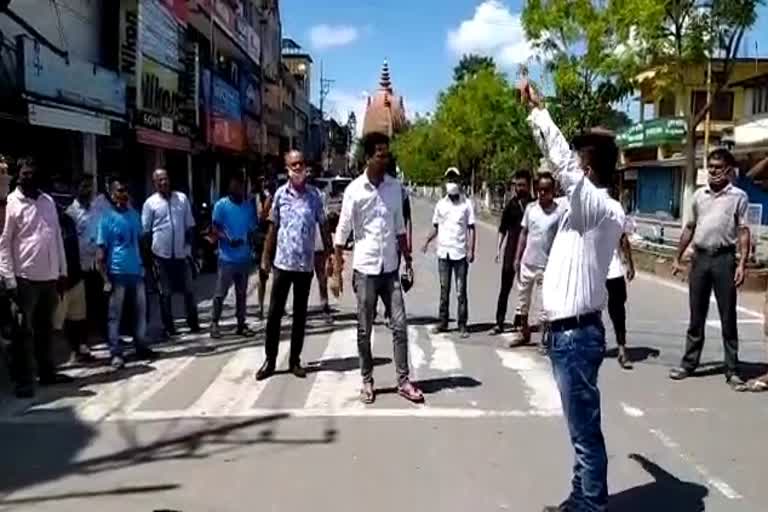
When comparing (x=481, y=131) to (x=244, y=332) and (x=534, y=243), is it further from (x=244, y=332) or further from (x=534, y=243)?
(x=534, y=243)

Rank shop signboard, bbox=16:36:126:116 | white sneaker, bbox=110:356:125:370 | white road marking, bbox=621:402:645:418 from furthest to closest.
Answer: shop signboard, bbox=16:36:126:116
white sneaker, bbox=110:356:125:370
white road marking, bbox=621:402:645:418

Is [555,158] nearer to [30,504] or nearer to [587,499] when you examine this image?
[587,499]

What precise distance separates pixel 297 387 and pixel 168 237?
10.8 feet

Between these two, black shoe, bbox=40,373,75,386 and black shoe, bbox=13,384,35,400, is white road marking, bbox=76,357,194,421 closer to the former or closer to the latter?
black shoe, bbox=40,373,75,386

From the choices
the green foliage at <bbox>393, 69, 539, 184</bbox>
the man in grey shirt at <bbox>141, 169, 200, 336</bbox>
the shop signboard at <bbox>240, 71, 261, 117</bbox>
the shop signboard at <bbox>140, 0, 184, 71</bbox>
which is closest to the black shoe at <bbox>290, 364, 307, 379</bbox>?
the man in grey shirt at <bbox>141, 169, 200, 336</bbox>

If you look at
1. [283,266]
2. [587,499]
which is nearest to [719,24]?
[283,266]

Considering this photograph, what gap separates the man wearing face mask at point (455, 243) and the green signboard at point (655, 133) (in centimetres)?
3747

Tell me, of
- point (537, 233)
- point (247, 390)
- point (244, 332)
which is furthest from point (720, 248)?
point (244, 332)

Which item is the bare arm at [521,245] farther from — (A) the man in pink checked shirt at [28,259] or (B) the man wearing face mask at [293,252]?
(A) the man in pink checked shirt at [28,259]

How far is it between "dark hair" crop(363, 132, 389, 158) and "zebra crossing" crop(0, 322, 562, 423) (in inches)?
78.2

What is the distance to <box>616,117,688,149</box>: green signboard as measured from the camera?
4772 centimetres

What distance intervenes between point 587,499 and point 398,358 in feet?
10.1

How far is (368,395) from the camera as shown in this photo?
7328 millimetres

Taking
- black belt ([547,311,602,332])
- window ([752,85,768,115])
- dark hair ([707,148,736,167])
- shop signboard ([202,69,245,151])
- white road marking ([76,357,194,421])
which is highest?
window ([752,85,768,115])
